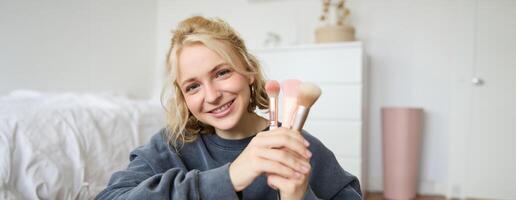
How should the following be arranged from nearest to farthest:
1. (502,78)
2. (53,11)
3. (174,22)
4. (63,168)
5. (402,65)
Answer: (63,168)
(53,11)
(502,78)
(402,65)
(174,22)

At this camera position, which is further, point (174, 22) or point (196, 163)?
point (174, 22)

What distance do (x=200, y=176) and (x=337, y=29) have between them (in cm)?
189

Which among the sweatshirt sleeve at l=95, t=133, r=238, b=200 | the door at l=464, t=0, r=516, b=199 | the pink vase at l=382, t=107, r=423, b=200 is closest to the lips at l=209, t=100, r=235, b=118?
the sweatshirt sleeve at l=95, t=133, r=238, b=200

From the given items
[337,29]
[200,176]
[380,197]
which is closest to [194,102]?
[200,176]

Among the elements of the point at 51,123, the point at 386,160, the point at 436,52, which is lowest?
the point at 386,160

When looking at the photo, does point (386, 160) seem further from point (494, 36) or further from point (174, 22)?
point (174, 22)

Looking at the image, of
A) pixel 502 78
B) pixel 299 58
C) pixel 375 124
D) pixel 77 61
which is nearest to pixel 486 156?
pixel 502 78

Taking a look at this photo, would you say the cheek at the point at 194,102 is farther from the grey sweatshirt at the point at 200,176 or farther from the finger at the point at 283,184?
the finger at the point at 283,184

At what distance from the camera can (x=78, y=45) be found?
2326 mm

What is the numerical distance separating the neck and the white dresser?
4.90 feet

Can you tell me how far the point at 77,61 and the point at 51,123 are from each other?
130 cm

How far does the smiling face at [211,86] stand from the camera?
23.6 inches

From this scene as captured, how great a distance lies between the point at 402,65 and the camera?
2.48 meters

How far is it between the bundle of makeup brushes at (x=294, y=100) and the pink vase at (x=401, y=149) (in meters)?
1.96
